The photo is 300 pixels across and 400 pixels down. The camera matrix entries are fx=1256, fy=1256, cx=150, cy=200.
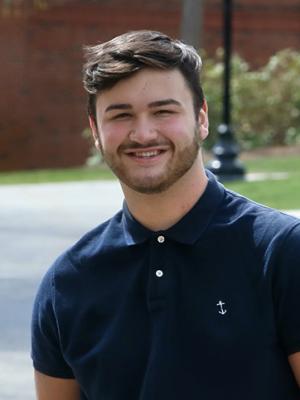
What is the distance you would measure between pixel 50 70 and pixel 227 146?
384 inches

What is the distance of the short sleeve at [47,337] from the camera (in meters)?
2.67

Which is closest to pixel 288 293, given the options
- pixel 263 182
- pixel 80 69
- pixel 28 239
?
pixel 28 239

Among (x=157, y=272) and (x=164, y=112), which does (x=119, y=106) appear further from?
(x=157, y=272)

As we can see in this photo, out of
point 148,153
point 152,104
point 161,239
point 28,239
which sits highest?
point 152,104

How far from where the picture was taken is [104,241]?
262cm

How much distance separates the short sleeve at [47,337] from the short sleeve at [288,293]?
19.6 inches

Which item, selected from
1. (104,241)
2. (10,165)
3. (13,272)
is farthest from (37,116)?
(104,241)

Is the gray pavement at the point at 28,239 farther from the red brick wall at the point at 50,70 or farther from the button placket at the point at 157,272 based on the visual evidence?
the red brick wall at the point at 50,70

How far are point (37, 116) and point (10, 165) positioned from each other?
49.9 inches

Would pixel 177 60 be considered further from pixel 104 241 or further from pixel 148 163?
pixel 104 241

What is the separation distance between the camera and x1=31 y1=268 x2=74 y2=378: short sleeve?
2.67 metres

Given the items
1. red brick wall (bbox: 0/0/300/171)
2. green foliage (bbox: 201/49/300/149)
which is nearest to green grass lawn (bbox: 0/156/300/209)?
green foliage (bbox: 201/49/300/149)

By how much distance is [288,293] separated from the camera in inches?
95.6

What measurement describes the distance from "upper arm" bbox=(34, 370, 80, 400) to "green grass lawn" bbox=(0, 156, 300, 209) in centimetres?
1042
